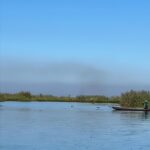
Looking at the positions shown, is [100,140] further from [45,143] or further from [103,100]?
[103,100]

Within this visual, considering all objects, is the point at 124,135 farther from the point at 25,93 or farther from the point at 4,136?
the point at 25,93

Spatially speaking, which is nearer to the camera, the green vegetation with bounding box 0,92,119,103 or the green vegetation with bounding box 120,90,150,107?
the green vegetation with bounding box 120,90,150,107

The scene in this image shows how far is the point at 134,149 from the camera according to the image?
67.3 feet

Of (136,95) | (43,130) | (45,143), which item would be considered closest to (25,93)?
(136,95)

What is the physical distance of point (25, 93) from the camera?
101 m

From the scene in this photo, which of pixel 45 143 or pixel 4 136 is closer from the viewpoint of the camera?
pixel 45 143

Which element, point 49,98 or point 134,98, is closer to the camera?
point 134,98

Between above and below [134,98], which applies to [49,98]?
above

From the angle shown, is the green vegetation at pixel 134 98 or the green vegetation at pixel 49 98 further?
the green vegetation at pixel 49 98

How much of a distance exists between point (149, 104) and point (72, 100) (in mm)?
46161

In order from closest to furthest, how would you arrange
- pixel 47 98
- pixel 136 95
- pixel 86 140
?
pixel 86 140 → pixel 136 95 → pixel 47 98

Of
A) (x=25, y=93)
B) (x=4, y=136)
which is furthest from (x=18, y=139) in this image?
(x=25, y=93)

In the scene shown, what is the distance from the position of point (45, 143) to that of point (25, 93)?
79.8 meters

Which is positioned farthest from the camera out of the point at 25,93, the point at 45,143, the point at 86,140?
the point at 25,93
